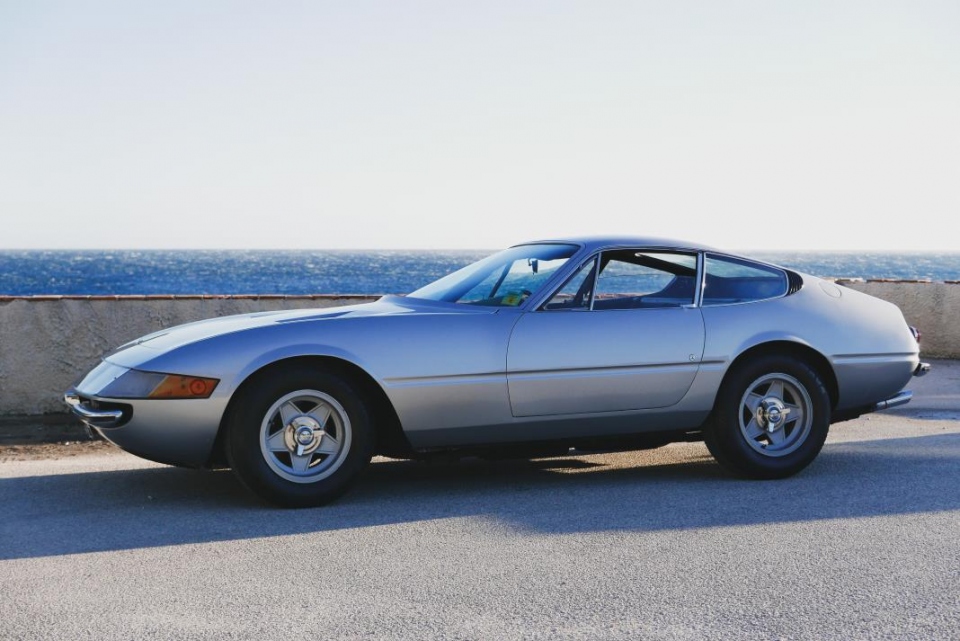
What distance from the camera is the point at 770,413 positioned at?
604 cm

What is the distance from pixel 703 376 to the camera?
5.91 metres

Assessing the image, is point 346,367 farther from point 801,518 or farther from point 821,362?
point 821,362

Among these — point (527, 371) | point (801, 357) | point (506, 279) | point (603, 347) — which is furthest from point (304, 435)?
point (801, 357)

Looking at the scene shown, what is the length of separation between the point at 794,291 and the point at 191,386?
3.48 meters

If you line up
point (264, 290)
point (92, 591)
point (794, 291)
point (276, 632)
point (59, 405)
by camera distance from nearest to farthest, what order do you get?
1. point (276, 632)
2. point (92, 591)
3. point (794, 291)
4. point (59, 405)
5. point (264, 290)

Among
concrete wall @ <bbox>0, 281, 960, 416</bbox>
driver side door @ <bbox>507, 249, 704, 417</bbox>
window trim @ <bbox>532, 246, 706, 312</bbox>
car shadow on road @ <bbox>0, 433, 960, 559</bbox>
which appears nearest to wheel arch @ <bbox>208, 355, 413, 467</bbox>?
car shadow on road @ <bbox>0, 433, 960, 559</bbox>

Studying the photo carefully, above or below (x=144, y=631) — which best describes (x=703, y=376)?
above

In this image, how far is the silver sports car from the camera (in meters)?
5.18

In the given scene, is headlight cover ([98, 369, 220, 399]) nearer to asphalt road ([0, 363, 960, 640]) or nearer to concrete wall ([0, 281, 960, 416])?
asphalt road ([0, 363, 960, 640])

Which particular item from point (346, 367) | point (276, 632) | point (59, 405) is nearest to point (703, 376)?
point (346, 367)

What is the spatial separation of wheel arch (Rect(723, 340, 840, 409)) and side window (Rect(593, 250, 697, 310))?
0.44 meters

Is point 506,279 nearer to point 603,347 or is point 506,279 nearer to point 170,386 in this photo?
point 603,347

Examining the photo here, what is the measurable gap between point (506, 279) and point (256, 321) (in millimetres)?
1402

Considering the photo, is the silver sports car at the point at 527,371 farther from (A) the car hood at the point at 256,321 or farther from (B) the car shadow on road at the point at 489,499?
(B) the car shadow on road at the point at 489,499
